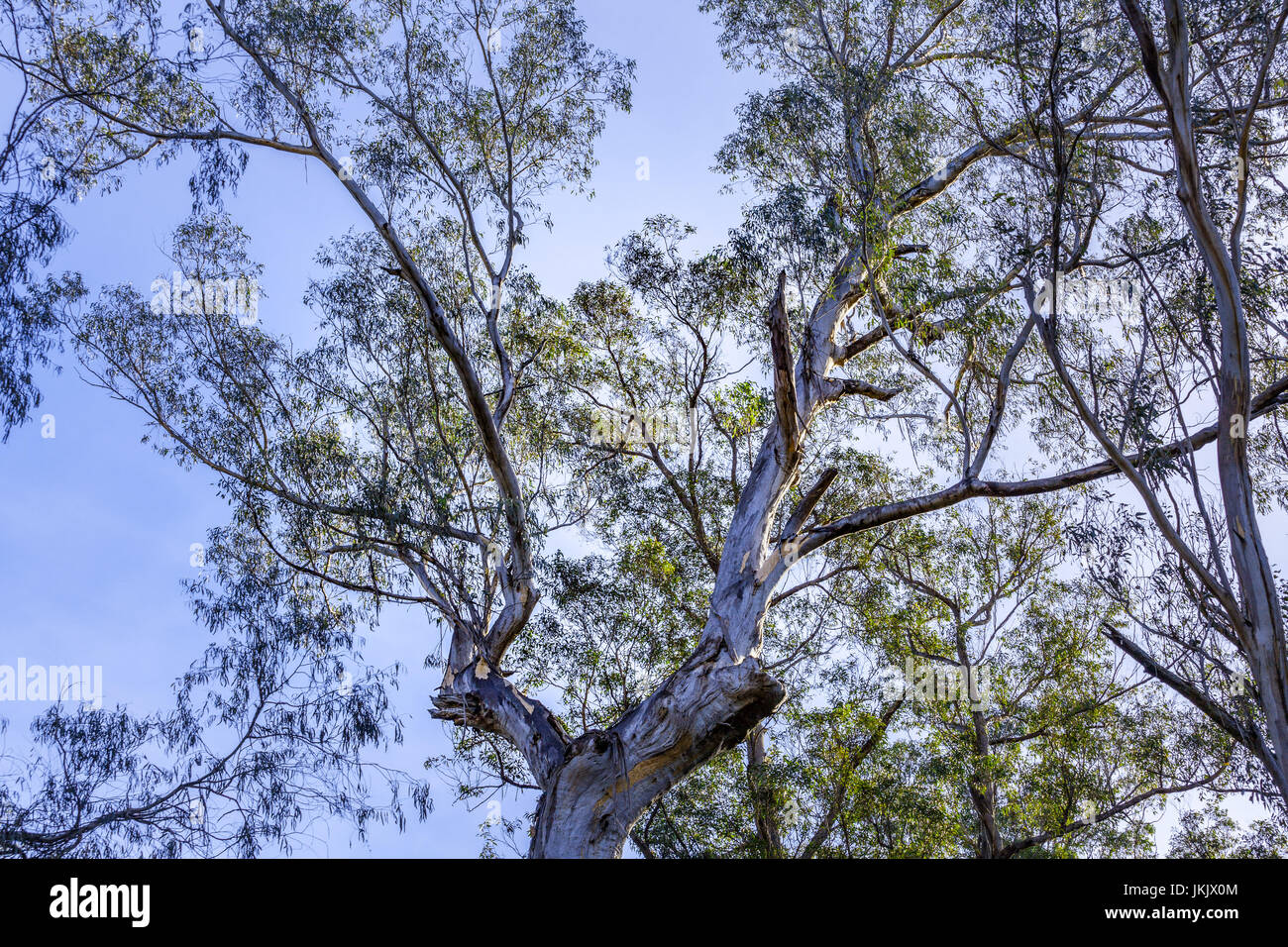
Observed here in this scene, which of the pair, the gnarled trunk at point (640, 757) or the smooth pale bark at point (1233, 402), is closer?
the smooth pale bark at point (1233, 402)

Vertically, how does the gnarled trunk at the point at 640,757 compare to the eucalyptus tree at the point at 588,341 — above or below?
below

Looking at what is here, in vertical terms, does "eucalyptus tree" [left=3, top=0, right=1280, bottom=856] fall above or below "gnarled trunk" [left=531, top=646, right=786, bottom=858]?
above

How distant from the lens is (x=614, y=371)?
9367 millimetres

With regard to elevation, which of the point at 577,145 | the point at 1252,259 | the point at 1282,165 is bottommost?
the point at 1252,259

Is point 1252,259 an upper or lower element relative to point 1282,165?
lower

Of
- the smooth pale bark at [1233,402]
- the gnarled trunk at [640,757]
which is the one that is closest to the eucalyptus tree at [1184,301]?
the smooth pale bark at [1233,402]

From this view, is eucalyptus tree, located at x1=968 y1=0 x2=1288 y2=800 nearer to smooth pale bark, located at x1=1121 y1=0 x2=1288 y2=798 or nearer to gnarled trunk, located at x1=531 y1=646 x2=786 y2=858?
smooth pale bark, located at x1=1121 y1=0 x2=1288 y2=798

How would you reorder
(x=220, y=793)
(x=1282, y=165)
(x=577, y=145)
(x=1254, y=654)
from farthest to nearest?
1. (x=577, y=145)
2. (x=1282, y=165)
3. (x=220, y=793)
4. (x=1254, y=654)

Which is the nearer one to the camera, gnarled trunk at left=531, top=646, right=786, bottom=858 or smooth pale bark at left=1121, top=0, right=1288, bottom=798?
smooth pale bark at left=1121, top=0, right=1288, bottom=798

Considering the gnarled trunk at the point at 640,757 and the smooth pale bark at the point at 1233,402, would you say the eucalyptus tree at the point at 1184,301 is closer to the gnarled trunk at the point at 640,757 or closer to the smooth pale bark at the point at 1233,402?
the smooth pale bark at the point at 1233,402

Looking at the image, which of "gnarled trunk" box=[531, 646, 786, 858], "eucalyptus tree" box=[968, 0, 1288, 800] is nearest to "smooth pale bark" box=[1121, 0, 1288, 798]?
"eucalyptus tree" box=[968, 0, 1288, 800]
